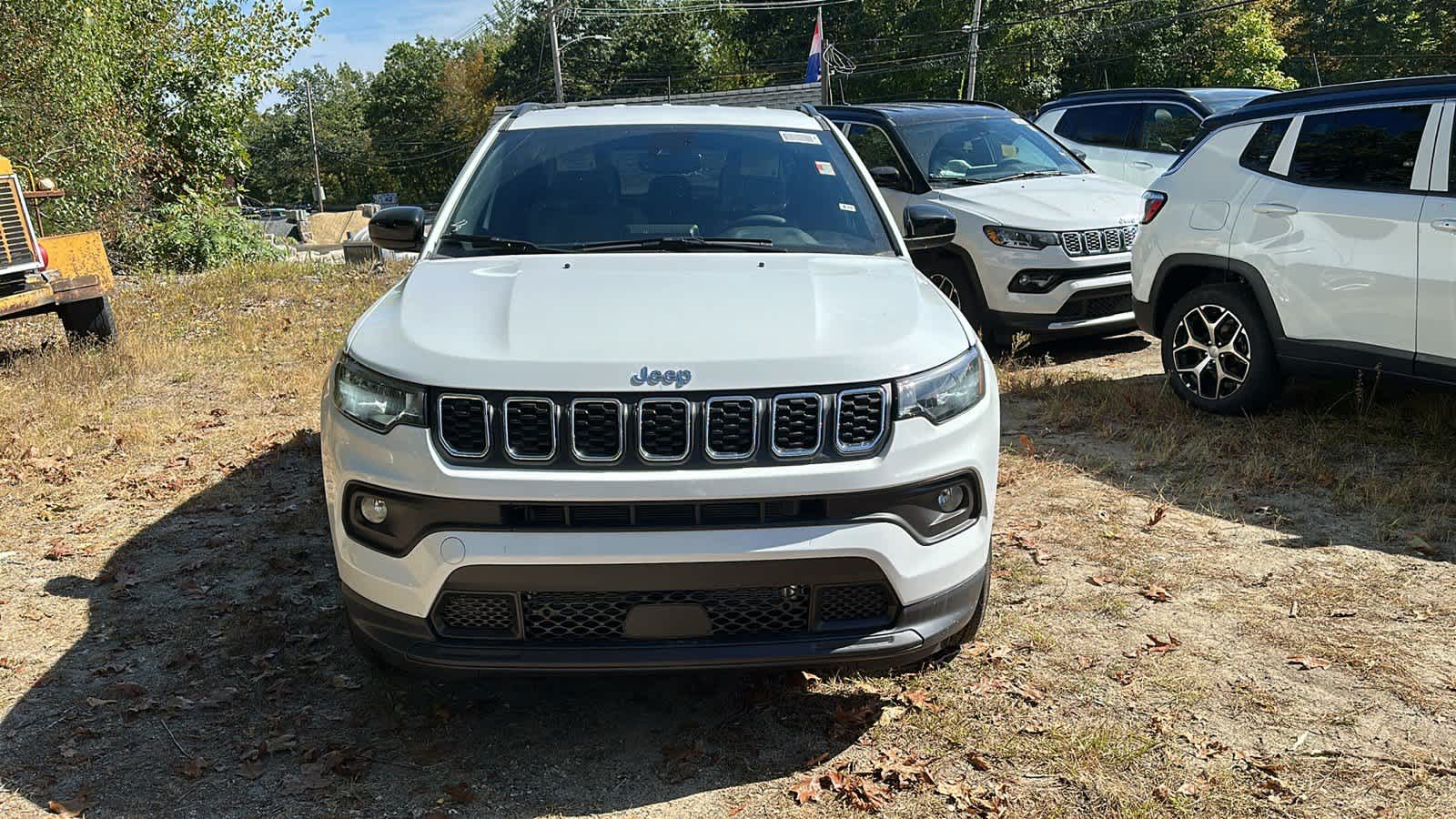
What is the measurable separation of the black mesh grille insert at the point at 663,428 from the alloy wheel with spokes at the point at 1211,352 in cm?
462

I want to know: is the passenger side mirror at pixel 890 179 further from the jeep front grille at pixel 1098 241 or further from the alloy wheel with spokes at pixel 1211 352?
the alloy wheel with spokes at pixel 1211 352

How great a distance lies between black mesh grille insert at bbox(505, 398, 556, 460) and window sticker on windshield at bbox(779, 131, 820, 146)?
2278mm

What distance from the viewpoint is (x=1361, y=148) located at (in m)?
5.91

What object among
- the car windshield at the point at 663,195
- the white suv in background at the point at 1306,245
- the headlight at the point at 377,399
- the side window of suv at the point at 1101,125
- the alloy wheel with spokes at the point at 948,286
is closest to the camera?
the headlight at the point at 377,399

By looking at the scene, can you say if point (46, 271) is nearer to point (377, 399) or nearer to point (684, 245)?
point (684, 245)

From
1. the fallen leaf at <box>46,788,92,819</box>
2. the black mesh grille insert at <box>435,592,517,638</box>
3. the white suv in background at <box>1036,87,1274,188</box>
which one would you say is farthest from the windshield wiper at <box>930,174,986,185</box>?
the fallen leaf at <box>46,788,92,819</box>

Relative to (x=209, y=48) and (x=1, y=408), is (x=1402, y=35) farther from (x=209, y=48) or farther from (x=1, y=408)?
(x=1, y=408)

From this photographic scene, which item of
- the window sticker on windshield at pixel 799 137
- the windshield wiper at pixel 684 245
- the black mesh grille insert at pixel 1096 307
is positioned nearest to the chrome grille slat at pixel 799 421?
the windshield wiper at pixel 684 245

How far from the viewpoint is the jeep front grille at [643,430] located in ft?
9.84

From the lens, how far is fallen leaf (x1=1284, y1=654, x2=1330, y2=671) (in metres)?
3.93

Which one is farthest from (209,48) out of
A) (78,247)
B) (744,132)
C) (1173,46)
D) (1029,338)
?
(1173,46)

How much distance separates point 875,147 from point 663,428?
7.06 metres

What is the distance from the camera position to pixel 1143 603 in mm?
4484

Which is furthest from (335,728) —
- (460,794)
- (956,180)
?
(956,180)
